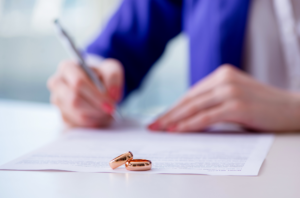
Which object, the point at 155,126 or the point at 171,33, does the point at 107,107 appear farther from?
the point at 171,33

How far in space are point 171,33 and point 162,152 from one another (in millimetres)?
751

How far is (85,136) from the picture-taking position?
1.82 feet

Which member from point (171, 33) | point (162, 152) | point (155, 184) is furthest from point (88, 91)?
point (171, 33)

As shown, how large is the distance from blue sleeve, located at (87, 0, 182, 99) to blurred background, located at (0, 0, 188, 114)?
2037 mm

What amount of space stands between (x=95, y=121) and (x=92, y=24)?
9.02 feet

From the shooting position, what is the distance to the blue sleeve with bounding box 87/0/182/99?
3.27 feet

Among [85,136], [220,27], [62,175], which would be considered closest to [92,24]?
[220,27]

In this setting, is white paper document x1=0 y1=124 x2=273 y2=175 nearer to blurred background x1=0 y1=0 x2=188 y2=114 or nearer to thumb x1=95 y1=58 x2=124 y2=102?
thumb x1=95 y1=58 x2=124 y2=102

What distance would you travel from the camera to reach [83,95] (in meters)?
0.66

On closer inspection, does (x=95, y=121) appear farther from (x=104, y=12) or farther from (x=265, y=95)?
(x=104, y=12)

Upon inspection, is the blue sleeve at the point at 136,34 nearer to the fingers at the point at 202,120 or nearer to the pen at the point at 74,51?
the pen at the point at 74,51

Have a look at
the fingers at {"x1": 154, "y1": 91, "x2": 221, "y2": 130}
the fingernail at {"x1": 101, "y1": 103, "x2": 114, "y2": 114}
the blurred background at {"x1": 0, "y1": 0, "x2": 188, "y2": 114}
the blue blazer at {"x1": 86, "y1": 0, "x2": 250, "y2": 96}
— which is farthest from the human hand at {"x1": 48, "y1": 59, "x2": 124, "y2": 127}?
the blurred background at {"x1": 0, "y1": 0, "x2": 188, "y2": 114}

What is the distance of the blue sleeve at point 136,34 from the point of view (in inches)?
39.3

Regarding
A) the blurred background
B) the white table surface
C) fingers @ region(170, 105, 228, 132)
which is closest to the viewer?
the white table surface
